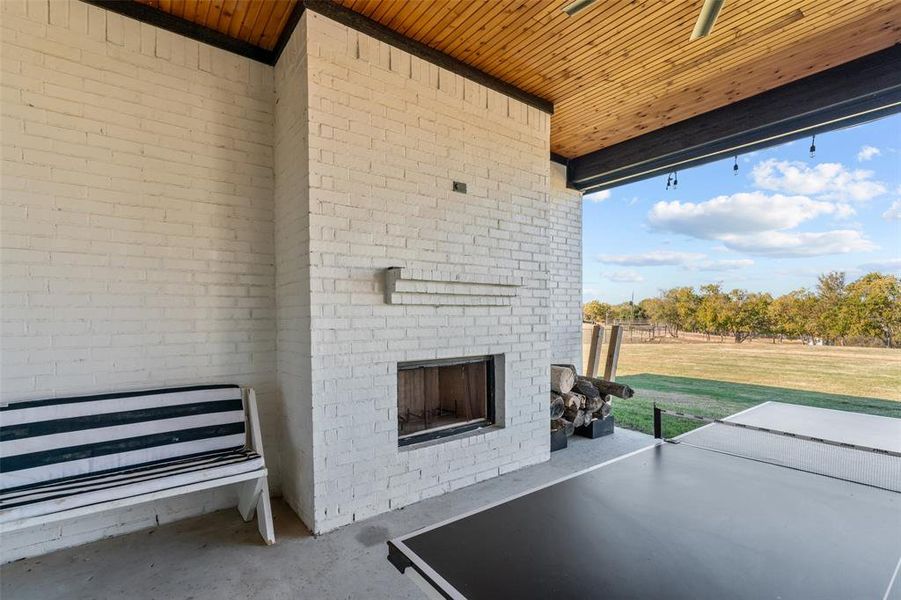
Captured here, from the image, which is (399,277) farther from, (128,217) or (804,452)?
(804,452)

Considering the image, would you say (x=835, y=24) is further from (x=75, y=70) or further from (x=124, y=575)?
(x=124, y=575)

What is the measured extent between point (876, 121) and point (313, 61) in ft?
14.4

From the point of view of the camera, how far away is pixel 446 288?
2.91m

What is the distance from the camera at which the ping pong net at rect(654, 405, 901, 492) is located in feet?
5.46

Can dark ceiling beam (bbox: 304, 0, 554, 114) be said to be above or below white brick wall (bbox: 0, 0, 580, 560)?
above

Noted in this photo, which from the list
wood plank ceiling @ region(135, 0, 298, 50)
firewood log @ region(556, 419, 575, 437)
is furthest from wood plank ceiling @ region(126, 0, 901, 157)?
firewood log @ region(556, 419, 575, 437)

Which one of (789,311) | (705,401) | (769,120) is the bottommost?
(705,401)

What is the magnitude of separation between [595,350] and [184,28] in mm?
5086

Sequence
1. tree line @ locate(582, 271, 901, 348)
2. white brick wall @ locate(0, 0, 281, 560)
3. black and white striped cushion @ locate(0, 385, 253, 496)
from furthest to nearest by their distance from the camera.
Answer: tree line @ locate(582, 271, 901, 348)
white brick wall @ locate(0, 0, 281, 560)
black and white striped cushion @ locate(0, 385, 253, 496)

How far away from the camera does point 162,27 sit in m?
2.55

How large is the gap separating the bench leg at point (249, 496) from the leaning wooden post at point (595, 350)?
4062 millimetres

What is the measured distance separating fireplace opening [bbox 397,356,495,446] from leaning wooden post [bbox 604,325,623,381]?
2298 mm

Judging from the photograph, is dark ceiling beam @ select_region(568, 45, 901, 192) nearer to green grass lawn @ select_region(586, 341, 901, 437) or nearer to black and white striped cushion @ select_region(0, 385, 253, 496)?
green grass lawn @ select_region(586, 341, 901, 437)

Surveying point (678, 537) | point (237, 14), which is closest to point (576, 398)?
point (678, 537)
